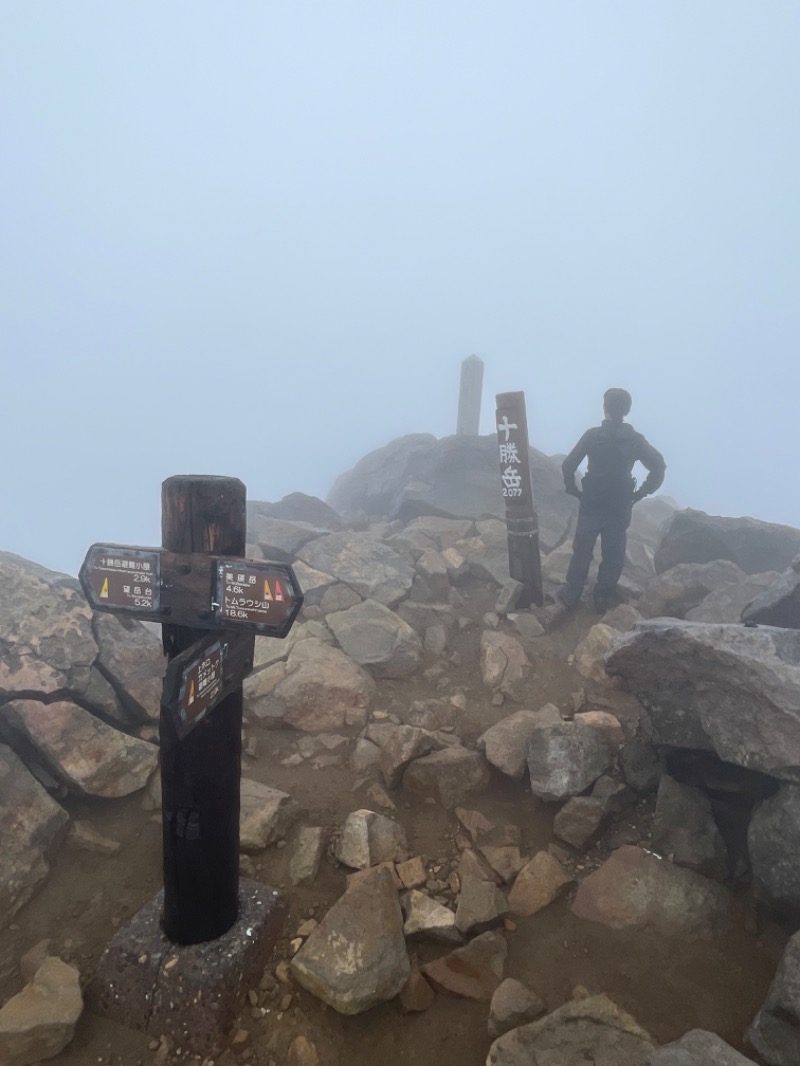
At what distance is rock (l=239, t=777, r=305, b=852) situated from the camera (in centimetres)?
474

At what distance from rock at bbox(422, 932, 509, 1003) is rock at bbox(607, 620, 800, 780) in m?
2.29

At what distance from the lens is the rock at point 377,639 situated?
760 cm

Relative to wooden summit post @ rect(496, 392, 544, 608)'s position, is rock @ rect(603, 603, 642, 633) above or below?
below

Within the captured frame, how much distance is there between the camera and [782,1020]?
3365 mm

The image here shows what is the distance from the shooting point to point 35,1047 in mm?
3365

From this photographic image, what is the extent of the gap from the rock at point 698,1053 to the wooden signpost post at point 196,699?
2.57 m

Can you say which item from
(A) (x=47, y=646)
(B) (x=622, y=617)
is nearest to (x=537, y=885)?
(B) (x=622, y=617)

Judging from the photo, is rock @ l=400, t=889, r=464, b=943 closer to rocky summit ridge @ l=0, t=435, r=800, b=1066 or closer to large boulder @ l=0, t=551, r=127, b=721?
rocky summit ridge @ l=0, t=435, r=800, b=1066

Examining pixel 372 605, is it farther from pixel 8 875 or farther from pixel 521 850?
pixel 8 875

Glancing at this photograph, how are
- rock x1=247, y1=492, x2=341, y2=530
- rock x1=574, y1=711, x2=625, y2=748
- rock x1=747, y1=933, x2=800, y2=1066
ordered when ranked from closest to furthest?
rock x1=747, y1=933, x2=800, y2=1066 → rock x1=574, y1=711, x2=625, y2=748 → rock x1=247, y1=492, x2=341, y2=530

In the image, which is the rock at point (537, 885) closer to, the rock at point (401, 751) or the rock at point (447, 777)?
the rock at point (447, 777)

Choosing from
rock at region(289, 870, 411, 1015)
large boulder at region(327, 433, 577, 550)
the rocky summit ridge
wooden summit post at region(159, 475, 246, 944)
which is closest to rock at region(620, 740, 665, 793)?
the rocky summit ridge

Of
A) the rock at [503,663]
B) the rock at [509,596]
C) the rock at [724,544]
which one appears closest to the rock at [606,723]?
the rock at [503,663]

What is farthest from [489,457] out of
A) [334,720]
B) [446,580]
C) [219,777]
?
[219,777]
